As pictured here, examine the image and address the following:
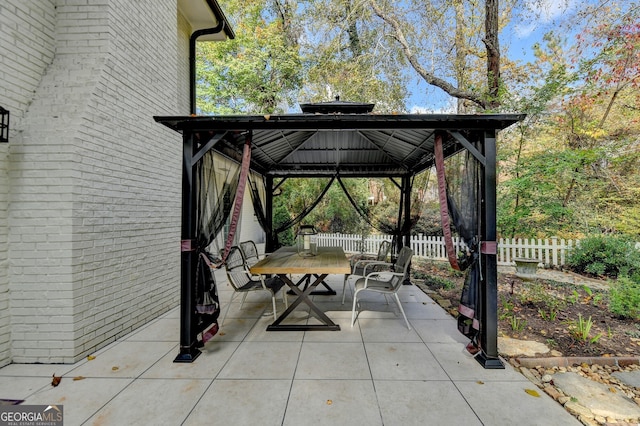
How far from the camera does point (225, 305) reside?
4020 millimetres

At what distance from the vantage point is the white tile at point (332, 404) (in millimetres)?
1708

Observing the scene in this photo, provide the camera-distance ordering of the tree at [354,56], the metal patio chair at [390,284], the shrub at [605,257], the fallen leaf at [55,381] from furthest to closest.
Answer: the tree at [354,56] < the shrub at [605,257] < the metal patio chair at [390,284] < the fallen leaf at [55,381]

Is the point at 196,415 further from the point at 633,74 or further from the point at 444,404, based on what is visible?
the point at 633,74

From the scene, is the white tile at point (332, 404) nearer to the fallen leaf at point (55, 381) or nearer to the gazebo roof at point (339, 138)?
the fallen leaf at point (55, 381)

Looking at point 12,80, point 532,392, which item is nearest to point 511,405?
point 532,392

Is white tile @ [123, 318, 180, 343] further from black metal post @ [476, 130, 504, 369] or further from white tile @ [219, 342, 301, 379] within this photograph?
black metal post @ [476, 130, 504, 369]

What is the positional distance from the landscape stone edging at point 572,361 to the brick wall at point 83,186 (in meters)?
3.92

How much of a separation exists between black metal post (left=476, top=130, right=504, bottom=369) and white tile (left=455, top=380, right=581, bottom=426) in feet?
1.06

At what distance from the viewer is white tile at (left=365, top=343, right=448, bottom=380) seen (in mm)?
2201

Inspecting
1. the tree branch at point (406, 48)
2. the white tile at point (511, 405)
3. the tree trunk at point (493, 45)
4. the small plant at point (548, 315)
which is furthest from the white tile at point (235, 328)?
the tree branch at point (406, 48)

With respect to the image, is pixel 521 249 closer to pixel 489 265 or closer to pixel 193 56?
pixel 489 265

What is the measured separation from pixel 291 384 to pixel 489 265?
1.92 metres

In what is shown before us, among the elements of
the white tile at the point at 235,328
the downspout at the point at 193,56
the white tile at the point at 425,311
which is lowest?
the white tile at the point at 235,328

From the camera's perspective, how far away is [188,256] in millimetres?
2498
